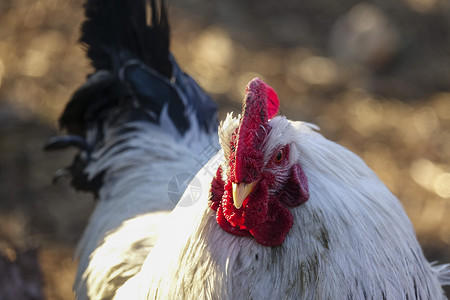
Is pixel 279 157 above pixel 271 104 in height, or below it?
below

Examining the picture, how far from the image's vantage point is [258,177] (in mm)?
1829

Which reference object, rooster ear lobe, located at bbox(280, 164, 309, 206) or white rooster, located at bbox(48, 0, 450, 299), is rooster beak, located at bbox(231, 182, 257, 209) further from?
rooster ear lobe, located at bbox(280, 164, 309, 206)

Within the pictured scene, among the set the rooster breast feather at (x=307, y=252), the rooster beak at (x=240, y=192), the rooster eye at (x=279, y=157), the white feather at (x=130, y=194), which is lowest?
the white feather at (x=130, y=194)

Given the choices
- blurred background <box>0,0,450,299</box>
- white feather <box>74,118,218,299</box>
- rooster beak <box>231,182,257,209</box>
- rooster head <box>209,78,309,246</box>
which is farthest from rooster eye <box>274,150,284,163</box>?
blurred background <box>0,0,450,299</box>

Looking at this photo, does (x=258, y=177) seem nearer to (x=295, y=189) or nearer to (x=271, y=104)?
(x=295, y=189)

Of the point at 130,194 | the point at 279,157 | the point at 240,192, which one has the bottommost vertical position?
the point at 130,194

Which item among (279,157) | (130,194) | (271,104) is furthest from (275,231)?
(130,194)

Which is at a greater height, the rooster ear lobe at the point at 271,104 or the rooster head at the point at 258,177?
the rooster ear lobe at the point at 271,104

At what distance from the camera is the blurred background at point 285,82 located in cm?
505

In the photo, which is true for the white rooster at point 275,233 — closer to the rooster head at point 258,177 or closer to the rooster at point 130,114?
the rooster head at point 258,177

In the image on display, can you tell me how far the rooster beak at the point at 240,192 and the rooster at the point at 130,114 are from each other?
126cm

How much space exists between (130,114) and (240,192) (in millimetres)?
1913

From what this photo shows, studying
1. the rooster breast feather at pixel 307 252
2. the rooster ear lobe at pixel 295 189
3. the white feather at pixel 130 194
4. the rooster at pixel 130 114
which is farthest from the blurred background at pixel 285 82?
the rooster ear lobe at pixel 295 189

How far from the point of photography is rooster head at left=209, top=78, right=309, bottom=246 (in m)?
1.79
